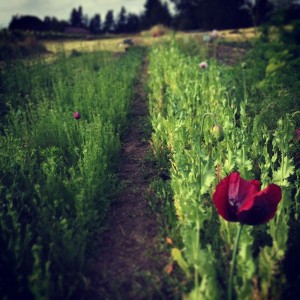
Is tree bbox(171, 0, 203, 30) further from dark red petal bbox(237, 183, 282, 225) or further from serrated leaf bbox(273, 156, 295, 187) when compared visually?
dark red petal bbox(237, 183, 282, 225)

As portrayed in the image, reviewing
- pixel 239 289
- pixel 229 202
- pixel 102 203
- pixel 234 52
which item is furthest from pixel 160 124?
pixel 234 52

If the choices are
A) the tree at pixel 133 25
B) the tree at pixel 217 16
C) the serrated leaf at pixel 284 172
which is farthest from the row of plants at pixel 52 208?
the tree at pixel 133 25

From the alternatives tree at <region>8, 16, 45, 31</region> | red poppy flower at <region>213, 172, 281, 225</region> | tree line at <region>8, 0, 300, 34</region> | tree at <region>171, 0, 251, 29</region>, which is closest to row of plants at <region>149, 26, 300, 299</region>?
red poppy flower at <region>213, 172, 281, 225</region>

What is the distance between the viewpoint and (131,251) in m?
1.69

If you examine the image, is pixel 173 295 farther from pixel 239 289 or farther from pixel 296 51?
pixel 296 51

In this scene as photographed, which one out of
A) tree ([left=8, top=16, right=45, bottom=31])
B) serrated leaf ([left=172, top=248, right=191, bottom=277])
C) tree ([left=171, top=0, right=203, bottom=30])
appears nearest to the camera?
serrated leaf ([left=172, top=248, right=191, bottom=277])

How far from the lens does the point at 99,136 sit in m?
2.49

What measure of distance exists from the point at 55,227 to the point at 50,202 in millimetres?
206

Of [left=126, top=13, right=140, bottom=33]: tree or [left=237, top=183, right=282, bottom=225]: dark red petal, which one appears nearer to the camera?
[left=237, top=183, right=282, bottom=225]: dark red petal

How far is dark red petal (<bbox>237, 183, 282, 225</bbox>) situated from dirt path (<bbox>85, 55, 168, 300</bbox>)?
19.6 inches

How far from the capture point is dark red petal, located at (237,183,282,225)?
1.27 m

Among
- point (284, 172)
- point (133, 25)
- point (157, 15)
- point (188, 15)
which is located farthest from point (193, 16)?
point (284, 172)

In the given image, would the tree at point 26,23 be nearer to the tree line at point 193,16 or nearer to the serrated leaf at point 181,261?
the tree line at point 193,16

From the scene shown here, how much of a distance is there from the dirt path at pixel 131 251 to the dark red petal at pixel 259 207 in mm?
497
